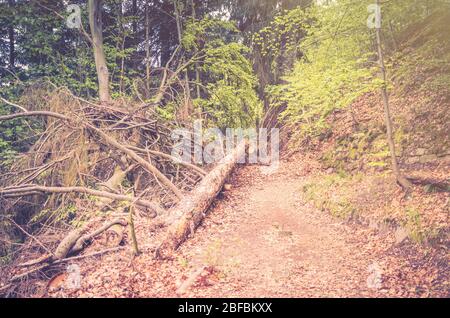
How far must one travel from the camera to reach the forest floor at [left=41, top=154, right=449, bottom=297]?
4.21 meters

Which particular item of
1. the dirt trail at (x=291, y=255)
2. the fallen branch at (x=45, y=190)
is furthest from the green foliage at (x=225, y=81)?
the fallen branch at (x=45, y=190)

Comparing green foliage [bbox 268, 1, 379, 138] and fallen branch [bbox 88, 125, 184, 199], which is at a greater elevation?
green foliage [bbox 268, 1, 379, 138]

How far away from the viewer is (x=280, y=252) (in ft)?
18.5

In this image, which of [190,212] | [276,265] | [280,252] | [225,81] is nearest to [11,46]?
[225,81]

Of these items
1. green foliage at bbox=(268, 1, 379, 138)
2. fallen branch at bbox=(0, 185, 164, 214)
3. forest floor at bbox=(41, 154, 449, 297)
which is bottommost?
forest floor at bbox=(41, 154, 449, 297)

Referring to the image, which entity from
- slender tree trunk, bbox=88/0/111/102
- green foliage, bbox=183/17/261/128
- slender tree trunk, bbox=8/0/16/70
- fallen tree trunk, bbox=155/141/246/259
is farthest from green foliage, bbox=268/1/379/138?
slender tree trunk, bbox=8/0/16/70

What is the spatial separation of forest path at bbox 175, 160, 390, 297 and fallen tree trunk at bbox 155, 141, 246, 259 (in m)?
0.27

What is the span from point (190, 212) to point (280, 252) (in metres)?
2.18

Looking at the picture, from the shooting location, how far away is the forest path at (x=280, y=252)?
170 inches

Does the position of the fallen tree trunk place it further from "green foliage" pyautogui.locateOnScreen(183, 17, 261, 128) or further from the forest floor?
"green foliage" pyautogui.locateOnScreen(183, 17, 261, 128)

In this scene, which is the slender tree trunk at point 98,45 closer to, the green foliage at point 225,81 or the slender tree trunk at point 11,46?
the green foliage at point 225,81

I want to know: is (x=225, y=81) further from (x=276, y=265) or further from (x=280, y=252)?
(x=276, y=265)

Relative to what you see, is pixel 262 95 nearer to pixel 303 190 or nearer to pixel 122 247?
pixel 303 190
